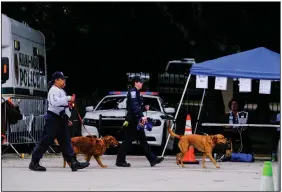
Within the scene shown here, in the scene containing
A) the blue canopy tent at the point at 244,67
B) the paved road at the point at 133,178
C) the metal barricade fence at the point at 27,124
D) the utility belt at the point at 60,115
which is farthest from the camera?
the metal barricade fence at the point at 27,124

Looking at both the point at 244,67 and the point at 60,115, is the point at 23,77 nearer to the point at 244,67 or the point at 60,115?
the point at 244,67

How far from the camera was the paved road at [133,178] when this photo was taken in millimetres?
12148

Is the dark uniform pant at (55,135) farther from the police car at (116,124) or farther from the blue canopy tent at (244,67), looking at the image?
the police car at (116,124)

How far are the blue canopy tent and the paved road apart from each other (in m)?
1.95

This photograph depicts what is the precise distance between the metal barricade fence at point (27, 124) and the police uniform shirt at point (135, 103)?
12.4 feet

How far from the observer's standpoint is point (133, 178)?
13508 millimetres

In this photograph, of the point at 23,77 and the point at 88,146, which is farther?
the point at 23,77

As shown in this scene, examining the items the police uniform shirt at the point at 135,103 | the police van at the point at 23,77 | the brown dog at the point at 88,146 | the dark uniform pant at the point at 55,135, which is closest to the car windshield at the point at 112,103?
the police van at the point at 23,77

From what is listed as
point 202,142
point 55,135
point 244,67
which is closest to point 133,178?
point 55,135

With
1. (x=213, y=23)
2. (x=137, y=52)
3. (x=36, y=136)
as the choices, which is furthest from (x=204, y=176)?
(x=137, y=52)

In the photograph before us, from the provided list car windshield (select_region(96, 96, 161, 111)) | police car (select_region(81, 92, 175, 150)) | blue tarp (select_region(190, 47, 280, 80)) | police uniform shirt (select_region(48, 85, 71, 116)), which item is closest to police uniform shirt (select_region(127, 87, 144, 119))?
police uniform shirt (select_region(48, 85, 71, 116))

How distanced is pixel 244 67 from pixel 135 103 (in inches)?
129

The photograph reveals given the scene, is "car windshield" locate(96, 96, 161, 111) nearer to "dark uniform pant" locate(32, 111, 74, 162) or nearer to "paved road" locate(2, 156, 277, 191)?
"paved road" locate(2, 156, 277, 191)

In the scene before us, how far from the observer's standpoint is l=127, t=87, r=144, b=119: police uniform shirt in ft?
50.9
